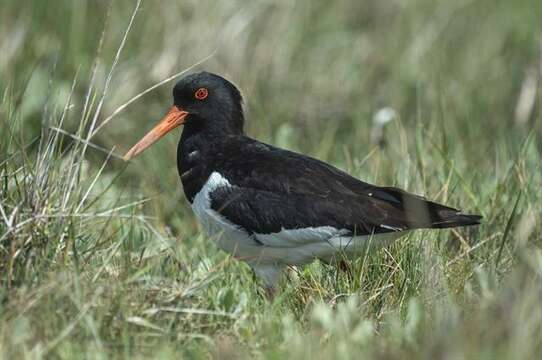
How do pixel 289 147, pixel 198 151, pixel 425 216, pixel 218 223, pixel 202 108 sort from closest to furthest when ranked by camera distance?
pixel 425 216 < pixel 218 223 < pixel 198 151 < pixel 202 108 < pixel 289 147

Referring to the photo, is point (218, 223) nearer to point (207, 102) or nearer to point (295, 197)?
point (295, 197)

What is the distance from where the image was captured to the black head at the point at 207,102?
573 cm

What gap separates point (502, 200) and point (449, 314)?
2068 mm

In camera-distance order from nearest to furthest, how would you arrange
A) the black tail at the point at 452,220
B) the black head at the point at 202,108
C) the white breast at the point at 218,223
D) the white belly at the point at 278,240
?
the black tail at the point at 452,220 < the white belly at the point at 278,240 < the white breast at the point at 218,223 < the black head at the point at 202,108

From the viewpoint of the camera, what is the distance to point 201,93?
18.8ft

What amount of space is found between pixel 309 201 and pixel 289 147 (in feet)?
6.92

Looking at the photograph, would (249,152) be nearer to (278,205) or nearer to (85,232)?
(278,205)

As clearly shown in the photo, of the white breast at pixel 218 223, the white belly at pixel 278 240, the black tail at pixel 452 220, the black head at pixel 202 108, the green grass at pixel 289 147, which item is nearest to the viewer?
the green grass at pixel 289 147

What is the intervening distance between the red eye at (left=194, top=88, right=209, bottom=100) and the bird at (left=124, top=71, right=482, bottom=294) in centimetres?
36

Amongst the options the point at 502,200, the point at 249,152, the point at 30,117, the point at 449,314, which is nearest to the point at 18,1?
the point at 30,117

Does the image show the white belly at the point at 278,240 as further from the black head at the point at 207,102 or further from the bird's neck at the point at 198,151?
the black head at the point at 207,102

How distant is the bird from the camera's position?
16.1 ft

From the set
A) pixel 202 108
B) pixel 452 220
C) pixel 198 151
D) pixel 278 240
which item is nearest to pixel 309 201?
pixel 278 240

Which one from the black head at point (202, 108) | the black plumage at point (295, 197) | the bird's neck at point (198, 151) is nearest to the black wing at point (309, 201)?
the black plumage at point (295, 197)
